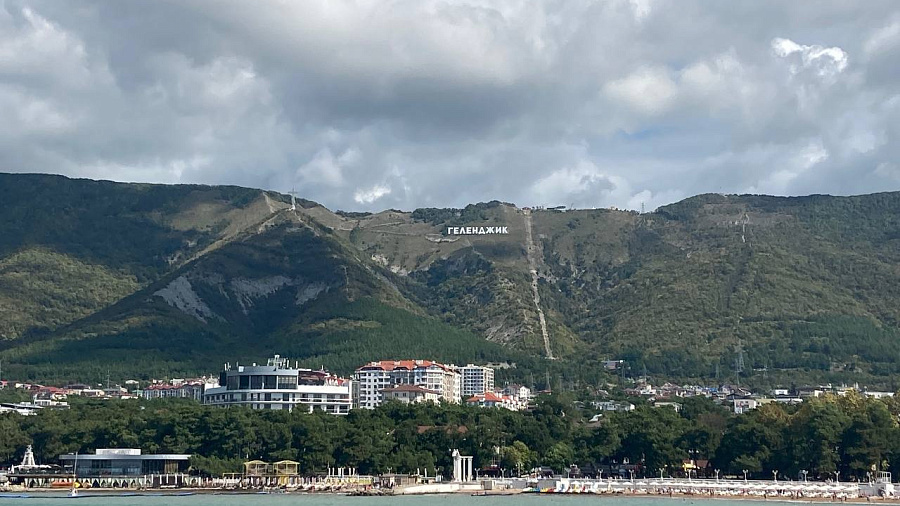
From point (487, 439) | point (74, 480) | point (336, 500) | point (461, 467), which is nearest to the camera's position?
point (336, 500)

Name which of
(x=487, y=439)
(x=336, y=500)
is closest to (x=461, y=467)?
(x=487, y=439)

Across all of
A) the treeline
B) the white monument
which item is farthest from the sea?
the treeline

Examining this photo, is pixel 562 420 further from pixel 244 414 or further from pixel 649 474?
pixel 244 414

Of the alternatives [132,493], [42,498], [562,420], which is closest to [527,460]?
[562,420]

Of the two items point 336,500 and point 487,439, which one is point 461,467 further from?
point 336,500

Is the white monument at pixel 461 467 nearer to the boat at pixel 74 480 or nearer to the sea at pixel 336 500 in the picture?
the sea at pixel 336 500

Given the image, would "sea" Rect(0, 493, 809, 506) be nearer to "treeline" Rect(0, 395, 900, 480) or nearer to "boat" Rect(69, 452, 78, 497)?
"boat" Rect(69, 452, 78, 497)
